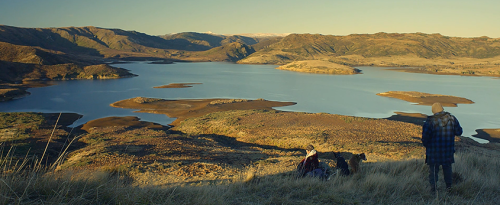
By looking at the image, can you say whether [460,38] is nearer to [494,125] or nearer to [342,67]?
[342,67]

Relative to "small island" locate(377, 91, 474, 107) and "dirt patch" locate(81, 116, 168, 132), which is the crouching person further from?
"small island" locate(377, 91, 474, 107)

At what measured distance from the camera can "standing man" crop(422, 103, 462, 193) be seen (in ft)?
19.1

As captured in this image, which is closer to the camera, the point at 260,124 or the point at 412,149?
the point at 412,149

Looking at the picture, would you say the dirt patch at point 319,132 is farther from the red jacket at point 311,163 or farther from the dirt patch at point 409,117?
the dirt patch at point 409,117

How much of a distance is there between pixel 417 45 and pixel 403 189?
7509 inches

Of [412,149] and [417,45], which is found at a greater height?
[417,45]

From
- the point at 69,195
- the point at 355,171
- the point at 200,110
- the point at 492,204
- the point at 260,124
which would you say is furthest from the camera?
the point at 200,110

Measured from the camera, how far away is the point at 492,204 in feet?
19.3

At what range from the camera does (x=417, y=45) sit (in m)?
174

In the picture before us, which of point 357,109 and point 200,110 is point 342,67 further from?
point 200,110

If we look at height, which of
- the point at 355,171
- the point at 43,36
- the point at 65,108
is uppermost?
the point at 43,36

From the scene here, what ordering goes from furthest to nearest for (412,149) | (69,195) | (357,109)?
(357,109), (412,149), (69,195)

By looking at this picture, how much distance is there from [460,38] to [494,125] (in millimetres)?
196818

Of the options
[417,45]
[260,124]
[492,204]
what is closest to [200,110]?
[260,124]
